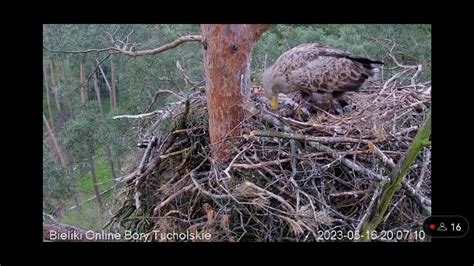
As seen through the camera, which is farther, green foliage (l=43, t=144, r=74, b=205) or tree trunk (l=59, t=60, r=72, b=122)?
tree trunk (l=59, t=60, r=72, b=122)

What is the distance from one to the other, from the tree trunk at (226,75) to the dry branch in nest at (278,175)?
0.17ft

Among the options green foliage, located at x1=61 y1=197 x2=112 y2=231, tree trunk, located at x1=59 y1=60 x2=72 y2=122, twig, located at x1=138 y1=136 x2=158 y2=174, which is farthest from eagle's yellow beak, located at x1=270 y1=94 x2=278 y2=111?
tree trunk, located at x1=59 y1=60 x2=72 y2=122

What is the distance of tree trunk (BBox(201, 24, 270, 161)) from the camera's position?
6.31 ft

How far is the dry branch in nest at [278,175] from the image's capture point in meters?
1.80

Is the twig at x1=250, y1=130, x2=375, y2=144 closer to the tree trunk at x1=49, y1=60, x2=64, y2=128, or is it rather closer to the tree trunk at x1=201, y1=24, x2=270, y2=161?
the tree trunk at x1=201, y1=24, x2=270, y2=161

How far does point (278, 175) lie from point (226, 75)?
16.0 inches

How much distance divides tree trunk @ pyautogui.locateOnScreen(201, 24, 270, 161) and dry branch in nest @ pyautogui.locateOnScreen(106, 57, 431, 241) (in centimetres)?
5

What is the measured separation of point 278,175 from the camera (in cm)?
200

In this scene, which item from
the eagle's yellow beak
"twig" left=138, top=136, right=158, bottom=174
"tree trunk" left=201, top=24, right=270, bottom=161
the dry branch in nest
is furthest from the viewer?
the eagle's yellow beak

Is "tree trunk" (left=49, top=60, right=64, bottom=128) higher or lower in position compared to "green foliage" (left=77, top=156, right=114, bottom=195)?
higher

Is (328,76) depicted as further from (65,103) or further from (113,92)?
(65,103)
